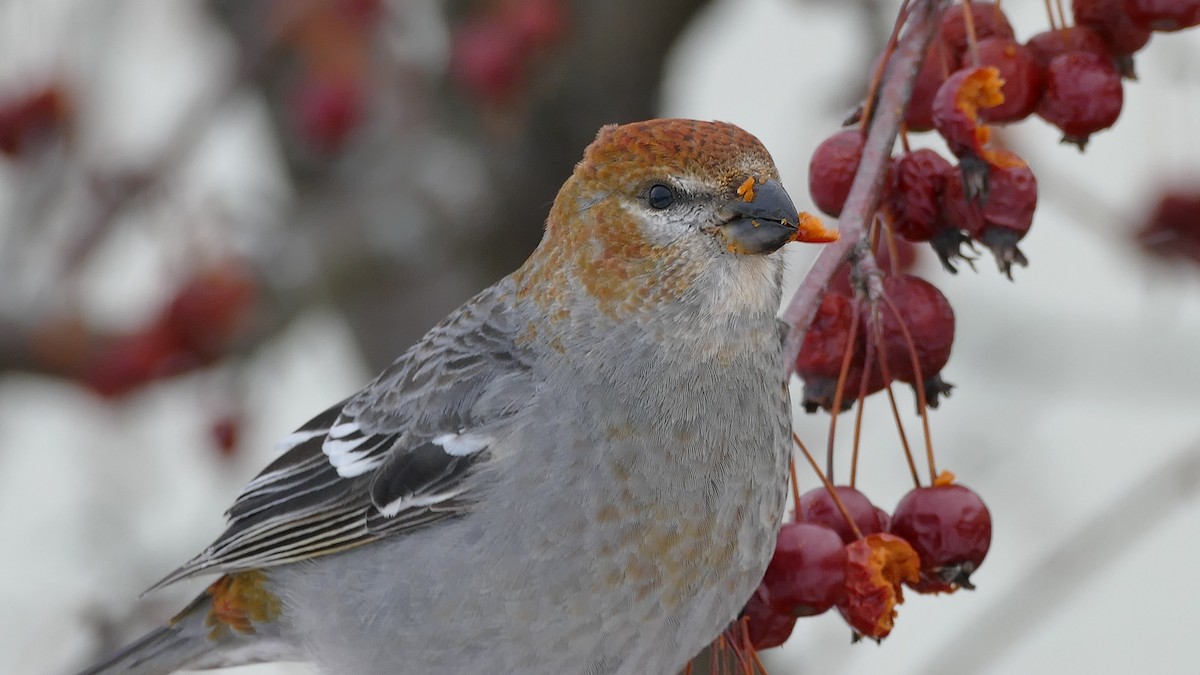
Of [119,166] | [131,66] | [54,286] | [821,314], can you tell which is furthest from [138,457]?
[821,314]

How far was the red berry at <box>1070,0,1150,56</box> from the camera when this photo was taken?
→ 240 cm

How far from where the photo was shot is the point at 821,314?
2.37m

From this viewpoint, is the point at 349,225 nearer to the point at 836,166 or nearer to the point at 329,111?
the point at 329,111

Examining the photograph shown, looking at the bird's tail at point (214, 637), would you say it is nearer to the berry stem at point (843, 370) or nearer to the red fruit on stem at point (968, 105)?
the berry stem at point (843, 370)

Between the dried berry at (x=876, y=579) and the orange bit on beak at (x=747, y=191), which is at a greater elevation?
the orange bit on beak at (x=747, y=191)

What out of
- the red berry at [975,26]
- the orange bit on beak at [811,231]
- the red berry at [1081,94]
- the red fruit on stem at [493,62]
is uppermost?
the red fruit on stem at [493,62]

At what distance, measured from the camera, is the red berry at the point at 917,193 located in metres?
2.31

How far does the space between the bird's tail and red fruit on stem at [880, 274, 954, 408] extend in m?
1.49

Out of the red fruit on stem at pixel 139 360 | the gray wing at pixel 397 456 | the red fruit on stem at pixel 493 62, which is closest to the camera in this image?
the gray wing at pixel 397 456

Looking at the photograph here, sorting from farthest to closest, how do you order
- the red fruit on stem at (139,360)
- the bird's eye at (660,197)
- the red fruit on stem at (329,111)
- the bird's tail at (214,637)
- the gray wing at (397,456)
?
the red fruit on stem at (329,111), the red fruit on stem at (139,360), the bird's tail at (214,637), the gray wing at (397,456), the bird's eye at (660,197)

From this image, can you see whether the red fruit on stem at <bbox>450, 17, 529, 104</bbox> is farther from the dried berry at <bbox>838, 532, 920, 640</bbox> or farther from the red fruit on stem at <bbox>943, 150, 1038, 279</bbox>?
the dried berry at <bbox>838, 532, 920, 640</bbox>

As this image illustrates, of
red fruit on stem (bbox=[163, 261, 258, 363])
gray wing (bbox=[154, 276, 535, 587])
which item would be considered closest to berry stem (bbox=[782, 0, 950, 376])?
gray wing (bbox=[154, 276, 535, 587])

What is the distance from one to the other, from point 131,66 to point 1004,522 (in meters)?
4.06

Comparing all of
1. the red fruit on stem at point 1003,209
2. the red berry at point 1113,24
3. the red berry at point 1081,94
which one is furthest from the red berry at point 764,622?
the red berry at point 1113,24
